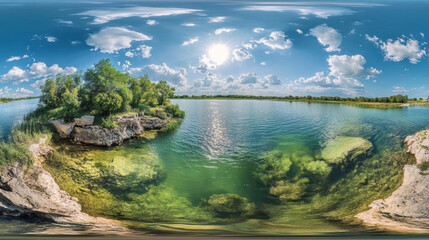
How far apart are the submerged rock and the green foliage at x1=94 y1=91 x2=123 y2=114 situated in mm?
5708

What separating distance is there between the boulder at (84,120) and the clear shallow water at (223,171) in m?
1.16

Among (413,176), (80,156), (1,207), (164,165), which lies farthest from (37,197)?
(413,176)

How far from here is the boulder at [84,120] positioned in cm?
679

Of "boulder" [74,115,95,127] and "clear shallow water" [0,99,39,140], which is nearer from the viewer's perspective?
"clear shallow water" [0,99,39,140]

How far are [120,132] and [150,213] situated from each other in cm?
459

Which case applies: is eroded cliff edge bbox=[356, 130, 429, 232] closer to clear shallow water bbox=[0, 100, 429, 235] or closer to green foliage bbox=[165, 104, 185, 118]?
clear shallow water bbox=[0, 100, 429, 235]

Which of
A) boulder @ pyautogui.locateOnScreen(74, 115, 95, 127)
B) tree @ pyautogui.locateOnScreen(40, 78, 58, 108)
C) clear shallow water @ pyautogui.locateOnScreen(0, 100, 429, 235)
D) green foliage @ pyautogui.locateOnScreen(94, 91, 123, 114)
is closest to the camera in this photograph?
clear shallow water @ pyautogui.locateOnScreen(0, 100, 429, 235)

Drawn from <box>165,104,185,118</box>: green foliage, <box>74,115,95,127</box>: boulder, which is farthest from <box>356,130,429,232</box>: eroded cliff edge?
<box>165,104,185,118</box>: green foliage

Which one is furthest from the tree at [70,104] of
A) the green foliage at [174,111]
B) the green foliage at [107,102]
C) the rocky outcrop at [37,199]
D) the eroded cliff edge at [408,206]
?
the eroded cliff edge at [408,206]

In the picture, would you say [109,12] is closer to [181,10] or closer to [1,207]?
[181,10]

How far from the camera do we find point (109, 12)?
5.93m

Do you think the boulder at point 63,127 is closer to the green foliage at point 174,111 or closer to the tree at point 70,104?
the tree at point 70,104

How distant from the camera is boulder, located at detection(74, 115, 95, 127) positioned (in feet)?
22.3

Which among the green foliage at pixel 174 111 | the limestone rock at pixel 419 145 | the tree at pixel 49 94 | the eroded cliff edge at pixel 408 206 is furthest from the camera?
the green foliage at pixel 174 111
